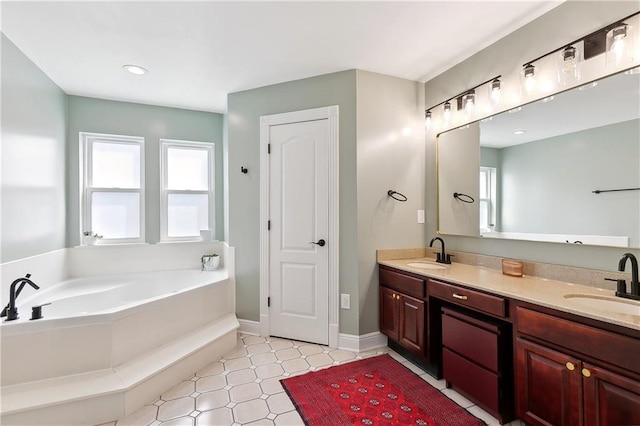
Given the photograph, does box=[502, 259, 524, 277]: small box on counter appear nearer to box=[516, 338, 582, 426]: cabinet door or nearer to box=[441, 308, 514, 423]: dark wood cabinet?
box=[441, 308, 514, 423]: dark wood cabinet

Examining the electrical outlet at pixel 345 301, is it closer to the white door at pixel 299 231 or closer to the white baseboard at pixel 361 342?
the white door at pixel 299 231

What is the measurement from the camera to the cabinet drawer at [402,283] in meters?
2.21

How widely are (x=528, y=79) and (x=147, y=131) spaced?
3.86 m

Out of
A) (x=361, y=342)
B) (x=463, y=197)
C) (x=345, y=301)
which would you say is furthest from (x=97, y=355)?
(x=463, y=197)

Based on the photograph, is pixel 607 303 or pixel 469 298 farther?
pixel 469 298

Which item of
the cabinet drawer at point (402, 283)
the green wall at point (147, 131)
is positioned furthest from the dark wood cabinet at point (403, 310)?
the green wall at point (147, 131)

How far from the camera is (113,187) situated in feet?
11.2

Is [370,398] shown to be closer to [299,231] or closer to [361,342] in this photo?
[361,342]

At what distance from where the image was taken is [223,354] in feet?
8.43

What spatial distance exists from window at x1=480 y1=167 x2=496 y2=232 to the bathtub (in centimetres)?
244

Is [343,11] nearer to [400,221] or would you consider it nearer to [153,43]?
[153,43]

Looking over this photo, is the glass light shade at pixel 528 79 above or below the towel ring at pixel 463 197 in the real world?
above

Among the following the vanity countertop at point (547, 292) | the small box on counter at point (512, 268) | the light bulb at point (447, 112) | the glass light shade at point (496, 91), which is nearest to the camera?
the vanity countertop at point (547, 292)

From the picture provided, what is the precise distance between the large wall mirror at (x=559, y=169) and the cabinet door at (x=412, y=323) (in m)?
0.78
